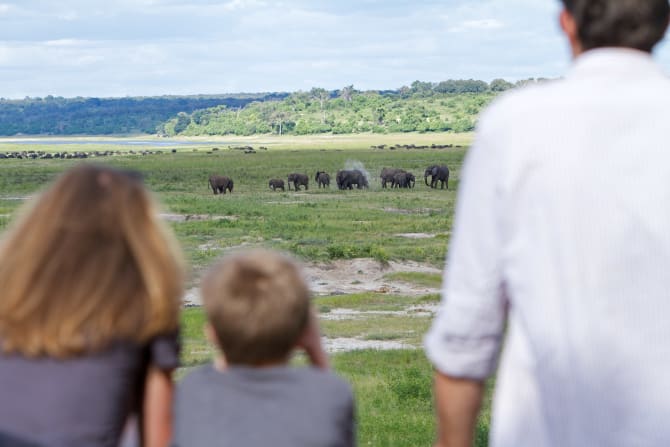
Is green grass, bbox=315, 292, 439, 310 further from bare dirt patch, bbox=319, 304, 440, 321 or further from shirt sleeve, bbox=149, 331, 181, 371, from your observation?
shirt sleeve, bbox=149, 331, 181, 371

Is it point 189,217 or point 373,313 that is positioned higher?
point 373,313

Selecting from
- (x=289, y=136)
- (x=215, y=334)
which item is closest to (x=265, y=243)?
(x=215, y=334)

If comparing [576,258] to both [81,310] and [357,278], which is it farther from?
[357,278]

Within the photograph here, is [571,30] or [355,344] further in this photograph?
[355,344]

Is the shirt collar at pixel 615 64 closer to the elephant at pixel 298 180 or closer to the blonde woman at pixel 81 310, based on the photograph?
the blonde woman at pixel 81 310

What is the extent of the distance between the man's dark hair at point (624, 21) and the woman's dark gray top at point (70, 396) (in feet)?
3.77

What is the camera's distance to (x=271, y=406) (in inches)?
96.7

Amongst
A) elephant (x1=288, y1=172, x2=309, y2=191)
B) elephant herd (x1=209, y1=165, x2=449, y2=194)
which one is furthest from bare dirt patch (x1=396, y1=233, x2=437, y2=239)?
elephant (x1=288, y1=172, x2=309, y2=191)

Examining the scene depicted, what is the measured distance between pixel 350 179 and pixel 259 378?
166ft

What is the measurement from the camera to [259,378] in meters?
2.47

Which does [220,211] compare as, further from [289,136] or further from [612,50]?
[289,136]

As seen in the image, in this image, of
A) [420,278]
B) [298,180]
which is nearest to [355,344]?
[420,278]

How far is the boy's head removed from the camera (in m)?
2.41

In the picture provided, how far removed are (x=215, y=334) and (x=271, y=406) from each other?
205 mm
